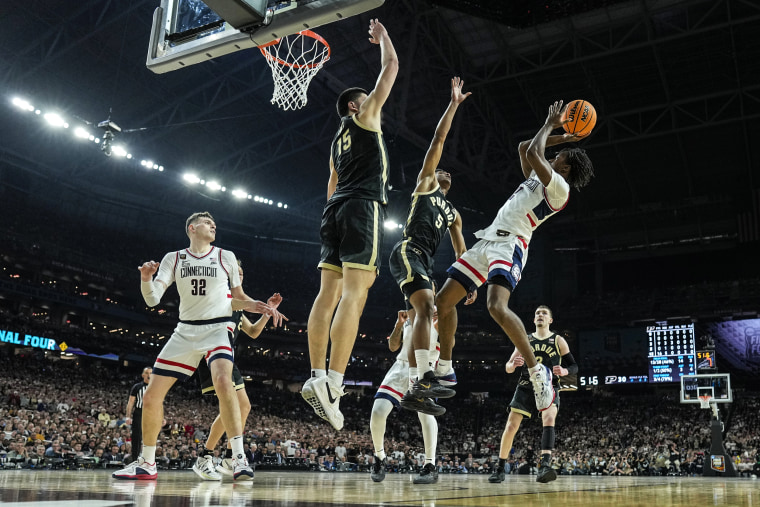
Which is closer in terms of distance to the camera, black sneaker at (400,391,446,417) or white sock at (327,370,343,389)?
white sock at (327,370,343,389)

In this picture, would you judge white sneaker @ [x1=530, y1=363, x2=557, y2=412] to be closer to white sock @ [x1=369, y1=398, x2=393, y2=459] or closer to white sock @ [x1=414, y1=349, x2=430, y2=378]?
white sock @ [x1=414, y1=349, x2=430, y2=378]

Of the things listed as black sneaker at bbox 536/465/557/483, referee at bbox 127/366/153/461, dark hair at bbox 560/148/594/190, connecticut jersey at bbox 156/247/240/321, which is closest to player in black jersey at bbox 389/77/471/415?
dark hair at bbox 560/148/594/190

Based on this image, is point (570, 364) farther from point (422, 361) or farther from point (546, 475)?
point (422, 361)

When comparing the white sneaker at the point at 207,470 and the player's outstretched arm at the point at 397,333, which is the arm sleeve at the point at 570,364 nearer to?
the player's outstretched arm at the point at 397,333

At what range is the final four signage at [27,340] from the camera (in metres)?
26.5

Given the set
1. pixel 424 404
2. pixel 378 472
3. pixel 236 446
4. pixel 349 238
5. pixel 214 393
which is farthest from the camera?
pixel 378 472

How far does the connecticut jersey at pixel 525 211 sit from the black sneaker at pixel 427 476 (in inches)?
97.0

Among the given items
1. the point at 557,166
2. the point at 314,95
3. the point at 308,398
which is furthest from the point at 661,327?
the point at 308,398

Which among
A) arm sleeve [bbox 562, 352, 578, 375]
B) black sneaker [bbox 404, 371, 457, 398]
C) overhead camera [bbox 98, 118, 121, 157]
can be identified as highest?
overhead camera [bbox 98, 118, 121, 157]

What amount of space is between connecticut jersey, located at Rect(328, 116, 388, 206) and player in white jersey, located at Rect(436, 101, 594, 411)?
1.49m

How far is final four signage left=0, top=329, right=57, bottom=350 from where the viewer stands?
87.0 feet

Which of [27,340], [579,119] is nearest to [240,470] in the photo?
[579,119]

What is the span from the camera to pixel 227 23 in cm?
569

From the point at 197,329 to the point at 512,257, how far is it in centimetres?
294
